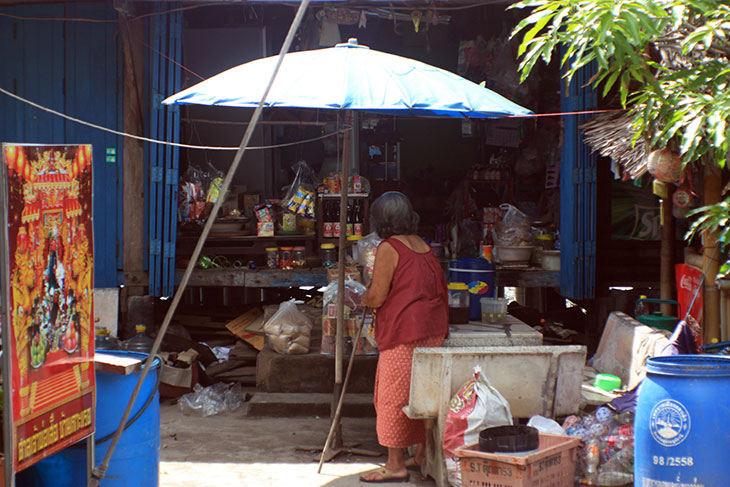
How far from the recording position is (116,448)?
4148 mm

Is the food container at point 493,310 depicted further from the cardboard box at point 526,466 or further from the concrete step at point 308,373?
the cardboard box at point 526,466

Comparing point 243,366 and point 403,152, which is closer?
point 243,366

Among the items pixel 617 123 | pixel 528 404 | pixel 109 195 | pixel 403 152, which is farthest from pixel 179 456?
pixel 403 152

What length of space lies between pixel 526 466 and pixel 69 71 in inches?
236

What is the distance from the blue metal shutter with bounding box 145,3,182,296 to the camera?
26.6ft

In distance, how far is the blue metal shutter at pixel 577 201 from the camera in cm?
804

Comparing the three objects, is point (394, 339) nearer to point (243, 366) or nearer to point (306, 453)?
point (306, 453)

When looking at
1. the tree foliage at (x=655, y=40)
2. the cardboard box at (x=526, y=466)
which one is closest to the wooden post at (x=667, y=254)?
the cardboard box at (x=526, y=466)

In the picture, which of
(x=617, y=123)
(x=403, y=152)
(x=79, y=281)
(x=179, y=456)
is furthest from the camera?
(x=403, y=152)

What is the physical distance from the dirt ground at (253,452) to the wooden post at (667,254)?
8.75 ft

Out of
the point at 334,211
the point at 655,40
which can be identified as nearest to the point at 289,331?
the point at 334,211

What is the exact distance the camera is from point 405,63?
5684 mm

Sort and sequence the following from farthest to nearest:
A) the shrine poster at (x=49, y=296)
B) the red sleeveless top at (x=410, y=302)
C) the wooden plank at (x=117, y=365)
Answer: the red sleeveless top at (x=410, y=302) < the wooden plank at (x=117, y=365) < the shrine poster at (x=49, y=296)

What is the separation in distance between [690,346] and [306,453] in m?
2.78
